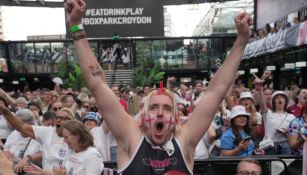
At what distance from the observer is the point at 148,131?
85.6 inches

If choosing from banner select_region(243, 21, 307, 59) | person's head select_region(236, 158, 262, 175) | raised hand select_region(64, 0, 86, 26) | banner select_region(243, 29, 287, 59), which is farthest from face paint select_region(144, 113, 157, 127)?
banner select_region(243, 29, 287, 59)

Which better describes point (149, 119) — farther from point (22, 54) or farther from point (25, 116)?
point (22, 54)

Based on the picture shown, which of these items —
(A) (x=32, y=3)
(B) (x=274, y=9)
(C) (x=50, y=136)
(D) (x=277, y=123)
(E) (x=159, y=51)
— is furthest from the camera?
(A) (x=32, y=3)

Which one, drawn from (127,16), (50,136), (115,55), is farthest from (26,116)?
(115,55)

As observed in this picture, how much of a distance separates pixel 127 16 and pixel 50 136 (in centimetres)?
2307

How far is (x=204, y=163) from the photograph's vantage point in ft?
14.4

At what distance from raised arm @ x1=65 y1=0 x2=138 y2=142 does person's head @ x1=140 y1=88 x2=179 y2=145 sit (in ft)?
0.34

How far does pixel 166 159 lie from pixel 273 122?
3.79m

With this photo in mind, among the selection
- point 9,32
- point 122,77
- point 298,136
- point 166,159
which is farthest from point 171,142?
point 9,32

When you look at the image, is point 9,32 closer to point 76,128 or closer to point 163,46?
point 163,46

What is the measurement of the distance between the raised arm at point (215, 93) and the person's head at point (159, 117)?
0.38 feet

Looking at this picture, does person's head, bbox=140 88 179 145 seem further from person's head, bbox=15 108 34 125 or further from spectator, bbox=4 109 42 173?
person's head, bbox=15 108 34 125

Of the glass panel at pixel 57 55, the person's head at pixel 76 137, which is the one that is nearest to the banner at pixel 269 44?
the person's head at pixel 76 137

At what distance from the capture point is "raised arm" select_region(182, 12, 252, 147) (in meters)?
2.31
